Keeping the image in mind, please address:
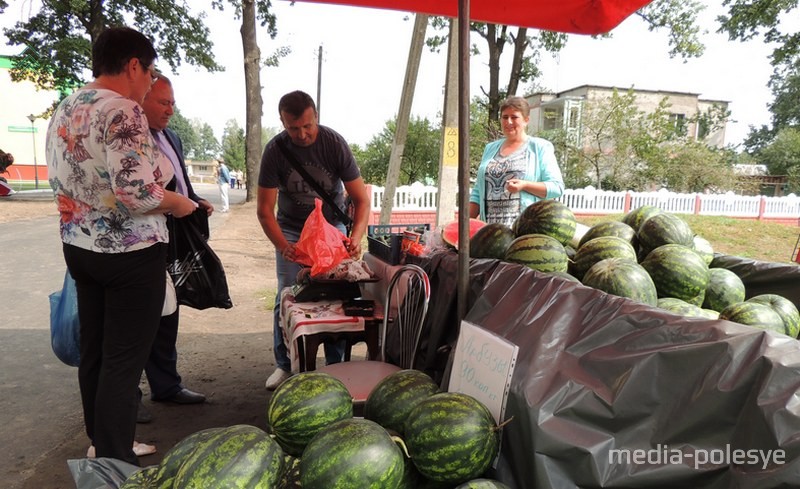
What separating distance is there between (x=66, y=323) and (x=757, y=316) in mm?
3559

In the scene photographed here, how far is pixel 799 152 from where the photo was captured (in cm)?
4706

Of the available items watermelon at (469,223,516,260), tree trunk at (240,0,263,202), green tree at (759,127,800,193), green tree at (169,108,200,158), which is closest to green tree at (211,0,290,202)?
tree trunk at (240,0,263,202)

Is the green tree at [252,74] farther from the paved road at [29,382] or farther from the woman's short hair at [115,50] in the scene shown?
the woman's short hair at [115,50]

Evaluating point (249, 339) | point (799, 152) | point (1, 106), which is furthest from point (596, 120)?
point (1, 106)

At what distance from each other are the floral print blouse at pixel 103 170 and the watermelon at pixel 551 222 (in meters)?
1.87

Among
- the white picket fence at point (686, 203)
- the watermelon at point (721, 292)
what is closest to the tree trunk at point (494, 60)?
the white picket fence at point (686, 203)

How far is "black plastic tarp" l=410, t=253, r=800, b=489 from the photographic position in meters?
1.15

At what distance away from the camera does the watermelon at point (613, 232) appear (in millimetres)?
2559

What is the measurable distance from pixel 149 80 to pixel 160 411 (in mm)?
2520

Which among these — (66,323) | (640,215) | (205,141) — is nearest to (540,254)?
(640,215)

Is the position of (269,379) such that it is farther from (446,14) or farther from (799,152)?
(799,152)

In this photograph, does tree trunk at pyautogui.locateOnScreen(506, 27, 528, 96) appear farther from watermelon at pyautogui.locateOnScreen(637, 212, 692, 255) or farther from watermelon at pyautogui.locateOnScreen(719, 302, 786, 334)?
watermelon at pyautogui.locateOnScreen(719, 302, 786, 334)

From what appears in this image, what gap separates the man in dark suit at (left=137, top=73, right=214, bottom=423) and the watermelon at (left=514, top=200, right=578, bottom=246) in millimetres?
2211

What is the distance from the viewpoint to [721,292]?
2119mm
